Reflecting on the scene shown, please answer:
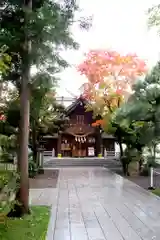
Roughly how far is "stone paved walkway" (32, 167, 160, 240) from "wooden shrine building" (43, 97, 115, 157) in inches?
1010

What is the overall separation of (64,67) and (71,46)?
567 millimetres

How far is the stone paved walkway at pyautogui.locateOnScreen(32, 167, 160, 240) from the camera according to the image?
6.54 metres

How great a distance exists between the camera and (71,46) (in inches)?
336

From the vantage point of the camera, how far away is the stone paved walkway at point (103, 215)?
654 cm

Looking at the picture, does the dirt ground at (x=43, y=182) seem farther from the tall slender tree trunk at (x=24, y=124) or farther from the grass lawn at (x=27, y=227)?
the tall slender tree trunk at (x=24, y=124)

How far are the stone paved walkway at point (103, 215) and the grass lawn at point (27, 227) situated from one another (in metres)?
0.17

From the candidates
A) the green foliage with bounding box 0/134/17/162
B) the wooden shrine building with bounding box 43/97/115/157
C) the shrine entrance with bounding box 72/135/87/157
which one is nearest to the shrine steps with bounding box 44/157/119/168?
the wooden shrine building with bounding box 43/97/115/157

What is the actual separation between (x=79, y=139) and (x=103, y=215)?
1216 inches

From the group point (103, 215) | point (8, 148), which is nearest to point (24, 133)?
point (103, 215)

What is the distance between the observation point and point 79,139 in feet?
129

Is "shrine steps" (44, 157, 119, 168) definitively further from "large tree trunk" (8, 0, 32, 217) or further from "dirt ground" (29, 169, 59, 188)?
"large tree trunk" (8, 0, 32, 217)

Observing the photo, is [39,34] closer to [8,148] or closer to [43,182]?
[43,182]

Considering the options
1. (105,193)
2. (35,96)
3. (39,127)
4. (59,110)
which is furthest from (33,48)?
(59,110)

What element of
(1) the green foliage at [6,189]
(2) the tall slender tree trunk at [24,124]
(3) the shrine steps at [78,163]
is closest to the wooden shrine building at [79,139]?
(3) the shrine steps at [78,163]
